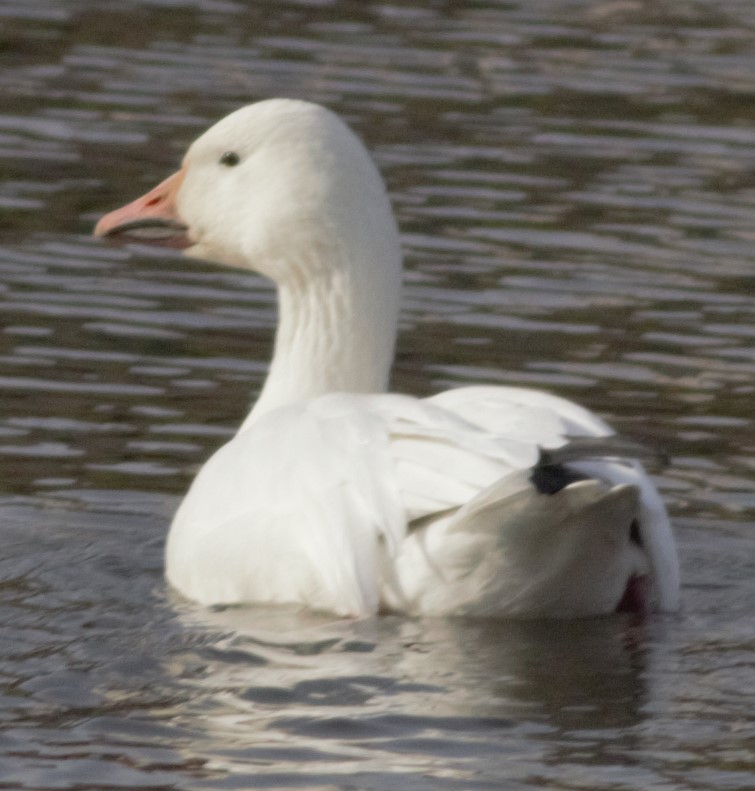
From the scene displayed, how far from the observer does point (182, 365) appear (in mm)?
9547

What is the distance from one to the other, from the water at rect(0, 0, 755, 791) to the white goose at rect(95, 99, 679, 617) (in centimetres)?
15

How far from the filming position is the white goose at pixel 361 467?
6.14 m

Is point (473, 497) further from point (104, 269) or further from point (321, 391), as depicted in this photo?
point (104, 269)

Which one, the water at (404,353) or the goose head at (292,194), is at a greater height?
the goose head at (292,194)

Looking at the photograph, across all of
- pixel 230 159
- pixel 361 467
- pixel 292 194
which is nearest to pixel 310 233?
pixel 292 194

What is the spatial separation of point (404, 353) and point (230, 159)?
2.43 m

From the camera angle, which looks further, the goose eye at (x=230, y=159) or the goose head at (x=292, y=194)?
the goose eye at (x=230, y=159)

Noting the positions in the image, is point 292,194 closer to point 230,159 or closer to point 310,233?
point 310,233

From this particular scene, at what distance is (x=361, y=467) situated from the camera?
6324mm

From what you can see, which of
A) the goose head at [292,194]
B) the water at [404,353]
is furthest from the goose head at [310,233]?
the water at [404,353]

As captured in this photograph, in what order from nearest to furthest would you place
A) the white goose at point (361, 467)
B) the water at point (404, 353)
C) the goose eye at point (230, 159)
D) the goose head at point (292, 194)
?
the water at point (404, 353) → the white goose at point (361, 467) → the goose head at point (292, 194) → the goose eye at point (230, 159)

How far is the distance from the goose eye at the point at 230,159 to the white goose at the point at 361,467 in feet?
0.04

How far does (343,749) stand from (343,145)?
2.46 meters

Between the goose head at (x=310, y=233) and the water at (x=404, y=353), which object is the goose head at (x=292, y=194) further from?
the water at (x=404, y=353)
